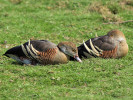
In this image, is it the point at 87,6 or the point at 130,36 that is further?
the point at 87,6

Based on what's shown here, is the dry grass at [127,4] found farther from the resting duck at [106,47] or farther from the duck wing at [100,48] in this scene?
the duck wing at [100,48]

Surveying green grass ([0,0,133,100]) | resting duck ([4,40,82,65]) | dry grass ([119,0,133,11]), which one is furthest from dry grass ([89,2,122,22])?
resting duck ([4,40,82,65])

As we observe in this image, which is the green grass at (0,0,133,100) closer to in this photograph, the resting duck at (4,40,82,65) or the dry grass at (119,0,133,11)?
the dry grass at (119,0,133,11)

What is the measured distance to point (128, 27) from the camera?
1226 centimetres

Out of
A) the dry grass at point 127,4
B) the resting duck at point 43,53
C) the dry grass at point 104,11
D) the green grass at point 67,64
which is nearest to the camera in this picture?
the green grass at point 67,64

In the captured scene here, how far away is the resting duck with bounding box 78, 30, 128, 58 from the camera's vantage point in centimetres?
839

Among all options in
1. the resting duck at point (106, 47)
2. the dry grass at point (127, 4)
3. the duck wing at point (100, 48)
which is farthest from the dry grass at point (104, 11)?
the duck wing at point (100, 48)

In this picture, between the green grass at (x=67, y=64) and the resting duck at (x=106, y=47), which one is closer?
the green grass at (x=67, y=64)

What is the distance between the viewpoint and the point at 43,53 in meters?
7.71

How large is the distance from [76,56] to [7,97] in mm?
2682

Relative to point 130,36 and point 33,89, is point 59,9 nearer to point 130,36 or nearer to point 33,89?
point 130,36

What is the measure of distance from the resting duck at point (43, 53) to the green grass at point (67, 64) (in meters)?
0.20

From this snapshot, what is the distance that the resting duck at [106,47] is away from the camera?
8.39m

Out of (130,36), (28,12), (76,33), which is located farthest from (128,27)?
(28,12)
